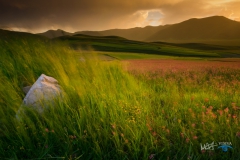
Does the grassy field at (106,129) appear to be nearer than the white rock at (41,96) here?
Yes

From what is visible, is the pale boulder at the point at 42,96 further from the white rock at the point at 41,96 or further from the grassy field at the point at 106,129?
the grassy field at the point at 106,129

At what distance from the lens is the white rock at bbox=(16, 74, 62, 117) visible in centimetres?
373

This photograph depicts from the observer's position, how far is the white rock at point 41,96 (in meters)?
3.73

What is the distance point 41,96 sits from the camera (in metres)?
3.79

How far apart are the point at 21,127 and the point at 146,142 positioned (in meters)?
1.88

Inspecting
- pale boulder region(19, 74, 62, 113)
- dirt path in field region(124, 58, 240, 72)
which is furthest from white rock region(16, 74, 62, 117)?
dirt path in field region(124, 58, 240, 72)
